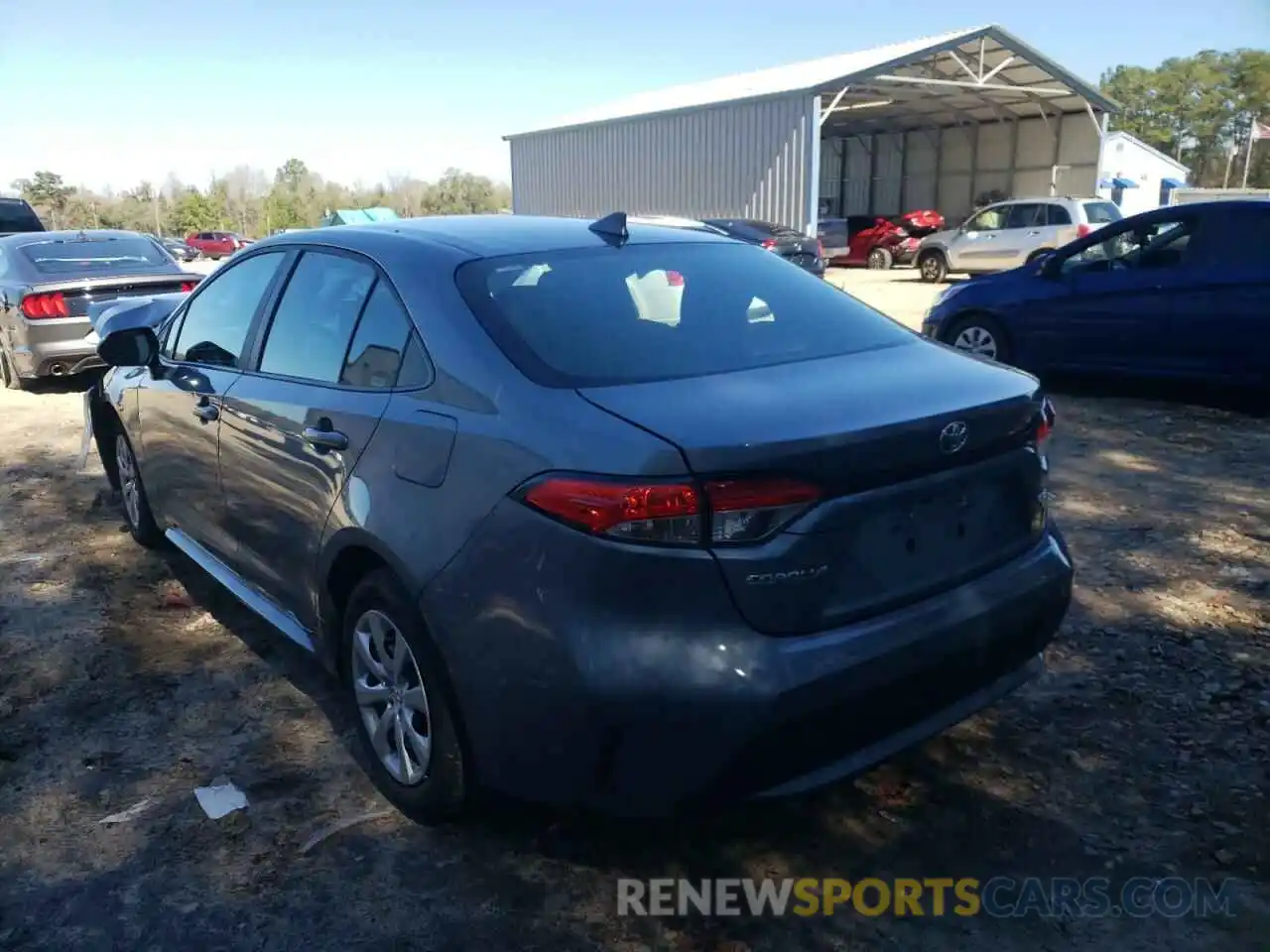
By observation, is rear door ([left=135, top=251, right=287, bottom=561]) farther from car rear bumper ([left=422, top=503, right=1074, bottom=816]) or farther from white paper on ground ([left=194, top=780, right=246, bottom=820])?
car rear bumper ([left=422, top=503, right=1074, bottom=816])

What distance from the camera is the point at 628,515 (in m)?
2.20

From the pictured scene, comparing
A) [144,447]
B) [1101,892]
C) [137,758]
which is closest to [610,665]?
[1101,892]

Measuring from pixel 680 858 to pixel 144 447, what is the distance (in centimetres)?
328

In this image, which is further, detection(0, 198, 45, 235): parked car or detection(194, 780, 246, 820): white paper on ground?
detection(0, 198, 45, 235): parked car

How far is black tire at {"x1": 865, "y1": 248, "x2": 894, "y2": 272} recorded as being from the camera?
93.2 ft

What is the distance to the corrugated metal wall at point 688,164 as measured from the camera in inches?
941

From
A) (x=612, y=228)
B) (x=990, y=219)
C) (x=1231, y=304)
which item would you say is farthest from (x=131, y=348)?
(x=990, y=219)

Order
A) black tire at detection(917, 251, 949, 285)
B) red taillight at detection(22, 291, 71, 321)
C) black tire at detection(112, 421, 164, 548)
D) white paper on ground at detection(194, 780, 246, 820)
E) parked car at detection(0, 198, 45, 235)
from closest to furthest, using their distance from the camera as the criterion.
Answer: white paper on ground at detection(194, 780, 246, 820) → black tire at detection(112, 421, 164, 548) → red taillight at detection(22, 291, 71, 321) → parked car at detection(0, 198, 45, 235) → black tire at detection(917, 251, 949, 285)

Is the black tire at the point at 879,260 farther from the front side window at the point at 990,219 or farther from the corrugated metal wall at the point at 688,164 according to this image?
the front side window at the point at 990,219

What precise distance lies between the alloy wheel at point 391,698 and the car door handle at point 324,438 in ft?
1.59

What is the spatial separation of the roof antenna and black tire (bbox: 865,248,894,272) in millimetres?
26321

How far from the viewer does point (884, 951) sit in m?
2.43

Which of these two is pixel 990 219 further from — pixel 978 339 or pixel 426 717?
pixel 426 717

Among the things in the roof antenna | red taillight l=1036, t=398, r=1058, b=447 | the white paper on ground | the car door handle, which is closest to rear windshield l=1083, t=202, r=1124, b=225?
the roof antenna
